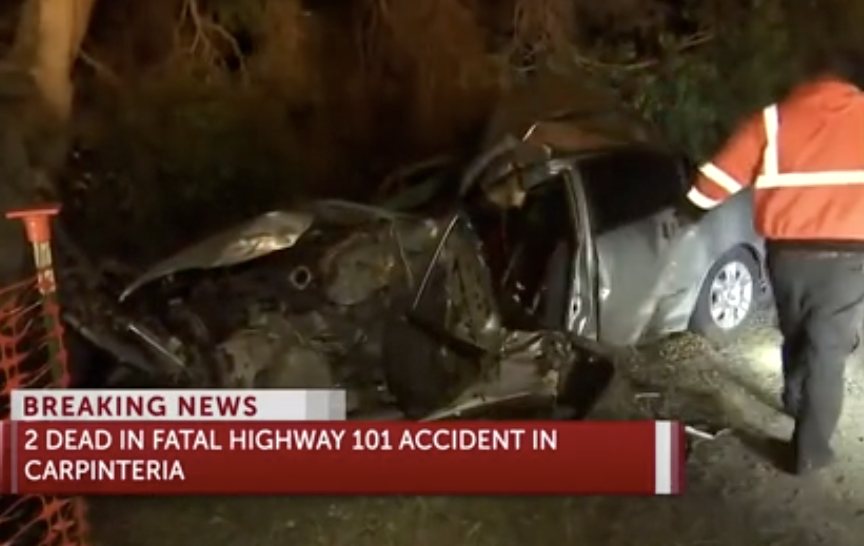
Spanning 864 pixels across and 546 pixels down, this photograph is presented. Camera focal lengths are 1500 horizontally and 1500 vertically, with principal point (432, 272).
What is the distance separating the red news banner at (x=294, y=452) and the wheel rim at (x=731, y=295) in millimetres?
819

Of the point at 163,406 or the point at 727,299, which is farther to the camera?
the point at 727,299

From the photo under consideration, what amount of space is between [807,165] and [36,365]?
1.75m

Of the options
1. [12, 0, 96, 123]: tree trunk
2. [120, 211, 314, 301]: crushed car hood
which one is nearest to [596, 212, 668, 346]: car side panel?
[120, 211, 314, 301]: crushed car hood

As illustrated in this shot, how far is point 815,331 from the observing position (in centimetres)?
348

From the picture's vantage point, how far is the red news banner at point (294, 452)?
3250 millimetres

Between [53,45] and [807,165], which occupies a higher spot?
[53,45]

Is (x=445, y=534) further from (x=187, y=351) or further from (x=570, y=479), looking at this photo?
(x=187, y=351)

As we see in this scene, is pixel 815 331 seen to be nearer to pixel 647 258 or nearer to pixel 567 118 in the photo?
pixel 647 258

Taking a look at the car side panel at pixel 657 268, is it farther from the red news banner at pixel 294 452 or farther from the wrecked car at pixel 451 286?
the red news banner at pixel 294 452

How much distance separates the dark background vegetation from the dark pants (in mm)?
622

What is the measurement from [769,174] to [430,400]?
934mm

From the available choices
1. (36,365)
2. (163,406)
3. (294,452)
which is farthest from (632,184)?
(36,365)

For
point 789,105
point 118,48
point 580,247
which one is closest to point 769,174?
point 789,105

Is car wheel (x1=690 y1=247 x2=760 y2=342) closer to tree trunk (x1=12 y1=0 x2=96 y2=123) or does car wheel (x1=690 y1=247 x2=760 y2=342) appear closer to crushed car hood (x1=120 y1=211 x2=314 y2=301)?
crushed car hood (x1=120 y1=211 x2=314 y2=301)
